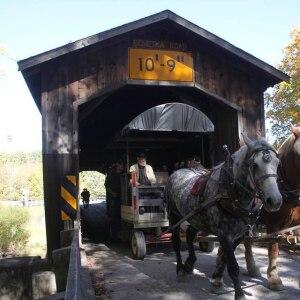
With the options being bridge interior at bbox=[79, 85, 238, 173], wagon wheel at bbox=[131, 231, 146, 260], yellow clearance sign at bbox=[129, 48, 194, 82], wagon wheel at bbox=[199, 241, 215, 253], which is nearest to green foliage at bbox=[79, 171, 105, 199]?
bridge interior at bbox=[79, 85, 238, 173]

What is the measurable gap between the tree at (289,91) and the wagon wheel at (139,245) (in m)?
18.1

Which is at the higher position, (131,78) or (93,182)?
(131,78)

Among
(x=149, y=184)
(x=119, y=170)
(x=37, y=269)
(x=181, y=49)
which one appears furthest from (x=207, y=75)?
(x=37, y=269)

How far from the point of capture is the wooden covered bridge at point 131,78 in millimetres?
9586

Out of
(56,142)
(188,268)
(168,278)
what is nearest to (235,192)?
(188,268)

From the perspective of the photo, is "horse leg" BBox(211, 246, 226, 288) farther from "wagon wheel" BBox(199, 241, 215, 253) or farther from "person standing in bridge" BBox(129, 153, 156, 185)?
"person standing in bridge" BBox(129, 153, 156, 185)

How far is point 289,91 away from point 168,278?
845 inches

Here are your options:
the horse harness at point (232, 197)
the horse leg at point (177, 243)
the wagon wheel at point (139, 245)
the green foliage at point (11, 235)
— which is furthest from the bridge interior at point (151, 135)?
the horse harness at point (232, 197)

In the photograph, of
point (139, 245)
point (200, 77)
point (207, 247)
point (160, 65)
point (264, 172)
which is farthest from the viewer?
point (200, 77)

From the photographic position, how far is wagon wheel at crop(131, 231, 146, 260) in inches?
364

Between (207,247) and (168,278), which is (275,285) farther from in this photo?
(207,247)

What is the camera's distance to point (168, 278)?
7453 mm

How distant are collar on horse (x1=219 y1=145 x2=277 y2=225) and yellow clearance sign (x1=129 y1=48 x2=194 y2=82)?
16.5ft

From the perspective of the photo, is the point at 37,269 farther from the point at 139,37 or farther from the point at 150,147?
the point at 150,147
